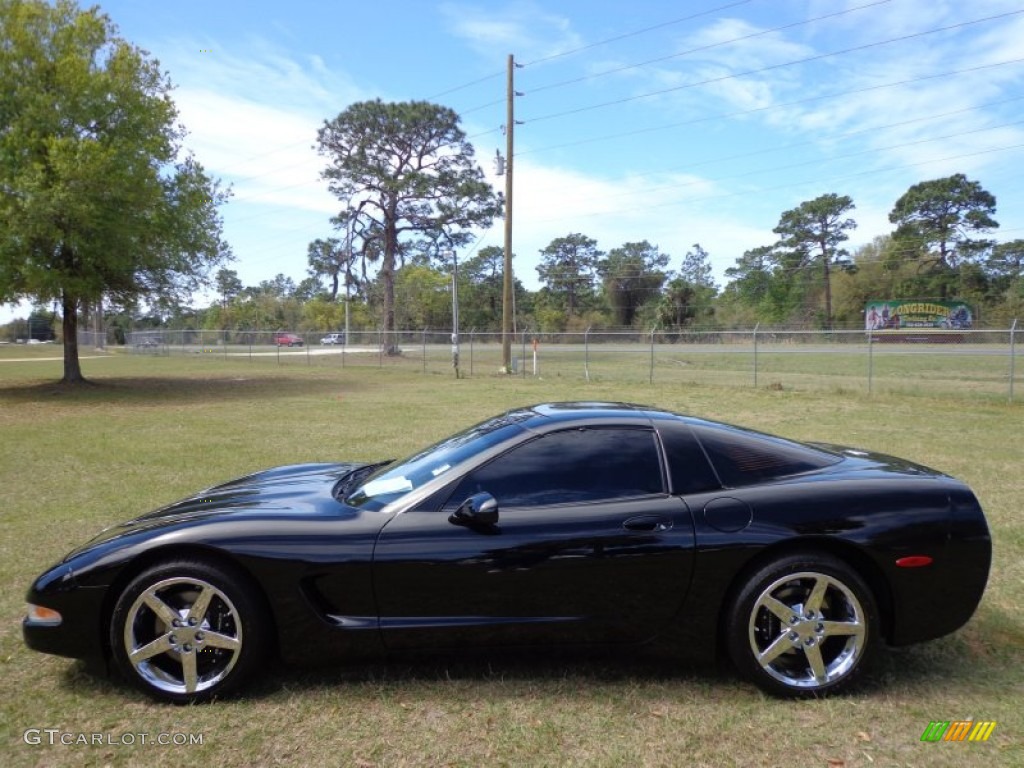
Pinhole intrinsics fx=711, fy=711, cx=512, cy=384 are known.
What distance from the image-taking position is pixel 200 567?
10.2 ft

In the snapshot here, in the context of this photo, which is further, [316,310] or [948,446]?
[316,310]

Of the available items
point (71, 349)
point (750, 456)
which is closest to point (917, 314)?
point (71, 349)

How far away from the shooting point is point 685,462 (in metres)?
3.35

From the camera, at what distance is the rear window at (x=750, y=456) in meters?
3.36

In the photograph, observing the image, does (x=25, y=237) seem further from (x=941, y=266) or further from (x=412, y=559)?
(x=941, y=266)

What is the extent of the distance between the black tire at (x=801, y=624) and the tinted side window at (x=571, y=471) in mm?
628

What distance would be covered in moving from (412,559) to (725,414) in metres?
11.7

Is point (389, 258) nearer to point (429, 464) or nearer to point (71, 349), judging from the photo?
point (71, 349)

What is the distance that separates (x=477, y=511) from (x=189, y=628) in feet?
4.45

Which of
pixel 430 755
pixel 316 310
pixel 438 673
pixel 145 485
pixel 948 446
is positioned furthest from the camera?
pixel 316 310

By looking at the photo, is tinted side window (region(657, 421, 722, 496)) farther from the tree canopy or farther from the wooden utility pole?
the tree canopy

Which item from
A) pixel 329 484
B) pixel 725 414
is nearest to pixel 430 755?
pixel 329 484

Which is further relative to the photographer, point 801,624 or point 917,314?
point 917,314

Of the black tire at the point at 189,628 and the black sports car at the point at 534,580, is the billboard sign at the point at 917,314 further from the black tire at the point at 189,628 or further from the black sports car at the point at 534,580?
the black tire at the point at 189,628
